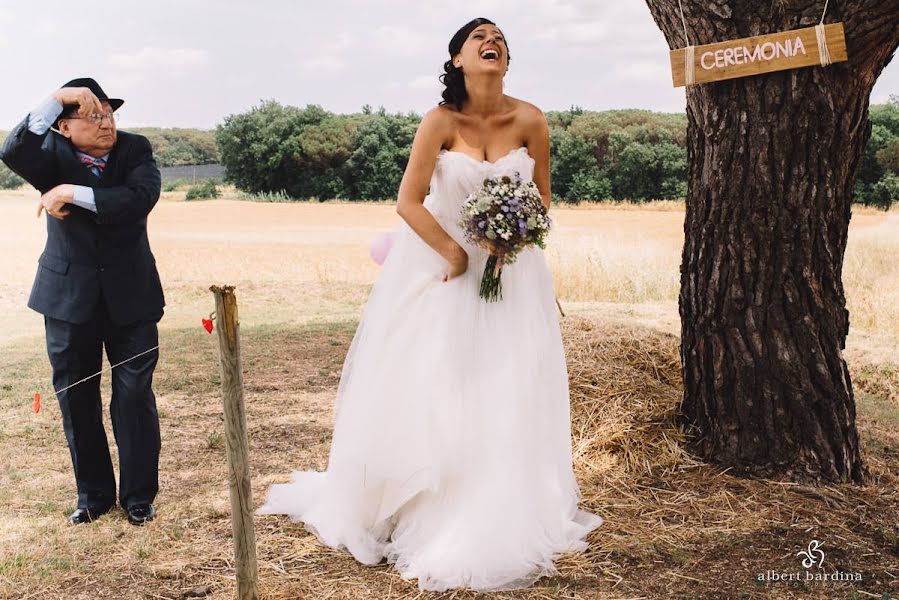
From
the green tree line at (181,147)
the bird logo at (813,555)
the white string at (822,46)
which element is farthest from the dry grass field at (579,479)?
the green tree line at (181,147)

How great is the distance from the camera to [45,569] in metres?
3.79

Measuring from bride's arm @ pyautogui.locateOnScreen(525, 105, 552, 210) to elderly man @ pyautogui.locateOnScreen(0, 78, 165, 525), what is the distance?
183cm

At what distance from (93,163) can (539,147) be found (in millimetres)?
2139

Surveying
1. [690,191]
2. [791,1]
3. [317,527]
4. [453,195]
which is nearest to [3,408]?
[317,527]

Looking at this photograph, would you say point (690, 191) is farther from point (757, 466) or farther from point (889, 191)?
point (889, 191)

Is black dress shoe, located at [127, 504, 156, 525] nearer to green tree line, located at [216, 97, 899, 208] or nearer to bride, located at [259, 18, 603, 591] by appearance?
bride, located at [259, 18, 603, 591]

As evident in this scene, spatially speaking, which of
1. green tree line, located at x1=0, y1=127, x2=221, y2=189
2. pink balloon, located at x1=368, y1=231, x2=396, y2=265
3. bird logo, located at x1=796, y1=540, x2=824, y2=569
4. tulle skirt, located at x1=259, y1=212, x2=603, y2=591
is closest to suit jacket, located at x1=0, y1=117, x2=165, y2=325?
tulle skirt, located at x1=259, y1=212, x2=603, y2=591

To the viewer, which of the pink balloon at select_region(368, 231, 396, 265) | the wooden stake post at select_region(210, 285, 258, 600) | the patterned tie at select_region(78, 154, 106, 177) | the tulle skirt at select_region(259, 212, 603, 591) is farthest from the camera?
the pink balloon at select_region(368, 231, 396, 265)

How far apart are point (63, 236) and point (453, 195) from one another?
187 centimetres

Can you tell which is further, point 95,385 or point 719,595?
point 95,385

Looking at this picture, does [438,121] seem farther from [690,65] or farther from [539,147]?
[690,65]

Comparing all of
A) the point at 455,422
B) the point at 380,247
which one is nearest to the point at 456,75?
the point at 455,422

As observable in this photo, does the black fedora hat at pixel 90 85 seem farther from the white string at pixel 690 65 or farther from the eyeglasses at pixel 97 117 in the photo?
the white string at pixel 690 65

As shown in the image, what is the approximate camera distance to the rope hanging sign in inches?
160
